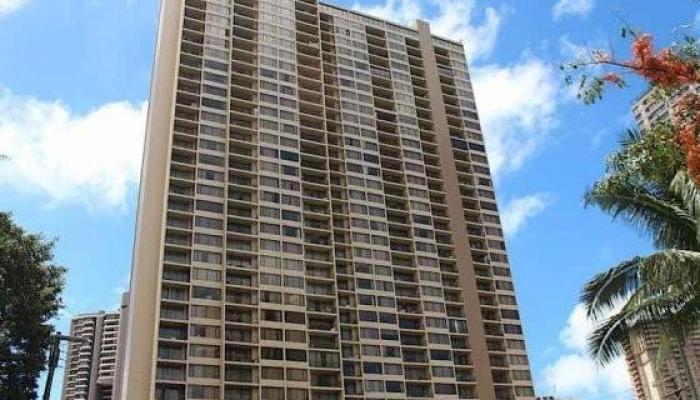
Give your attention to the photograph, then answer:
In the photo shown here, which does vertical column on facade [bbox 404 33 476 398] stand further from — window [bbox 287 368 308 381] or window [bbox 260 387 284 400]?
window [bbox 260 387 284 400]

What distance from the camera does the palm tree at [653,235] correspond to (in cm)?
1348

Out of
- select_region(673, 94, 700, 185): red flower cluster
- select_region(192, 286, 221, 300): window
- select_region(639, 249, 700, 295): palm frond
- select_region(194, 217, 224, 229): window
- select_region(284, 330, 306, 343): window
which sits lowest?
select_region(639, 249, 700, 295): palm frond

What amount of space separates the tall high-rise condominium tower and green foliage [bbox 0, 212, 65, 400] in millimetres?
31780

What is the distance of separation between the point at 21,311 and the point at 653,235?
2344cm

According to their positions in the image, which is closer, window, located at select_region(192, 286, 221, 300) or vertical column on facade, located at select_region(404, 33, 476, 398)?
window, located at select_region(192, 286, 221, 300)

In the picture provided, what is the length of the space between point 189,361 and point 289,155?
1029 inches

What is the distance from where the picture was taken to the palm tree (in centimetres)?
1348

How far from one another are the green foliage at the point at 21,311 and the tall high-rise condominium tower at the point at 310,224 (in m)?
31.8

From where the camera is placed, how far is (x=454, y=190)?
86.5 meters

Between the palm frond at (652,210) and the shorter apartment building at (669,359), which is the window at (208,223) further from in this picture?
the palm frond at (652,210)

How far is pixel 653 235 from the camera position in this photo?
48.3 ft

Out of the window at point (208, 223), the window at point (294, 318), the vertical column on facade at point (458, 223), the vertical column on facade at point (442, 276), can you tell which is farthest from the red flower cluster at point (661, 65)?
the vertical column on facade at point (458, 223)

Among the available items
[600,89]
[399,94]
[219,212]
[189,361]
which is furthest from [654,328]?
[399,94]

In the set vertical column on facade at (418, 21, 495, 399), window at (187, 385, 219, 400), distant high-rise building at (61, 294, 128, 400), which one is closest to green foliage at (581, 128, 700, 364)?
distant high-rise building at (61, 294, 128, 400)
